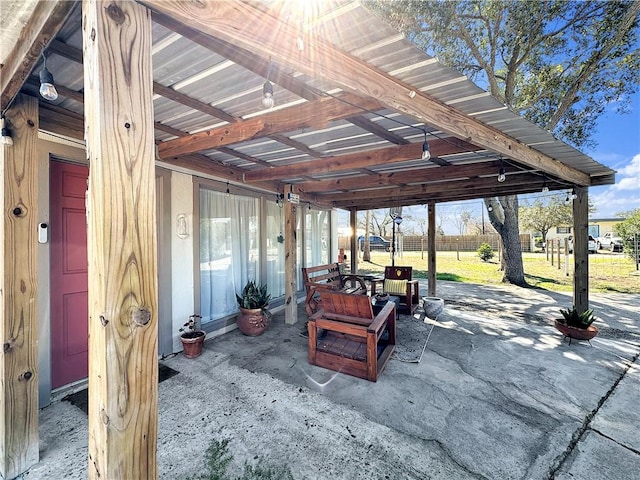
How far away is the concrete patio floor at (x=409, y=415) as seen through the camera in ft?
5.71

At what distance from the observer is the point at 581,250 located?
412 cm

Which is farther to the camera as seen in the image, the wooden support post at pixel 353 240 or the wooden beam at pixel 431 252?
the wooden support post at pixel 353 240

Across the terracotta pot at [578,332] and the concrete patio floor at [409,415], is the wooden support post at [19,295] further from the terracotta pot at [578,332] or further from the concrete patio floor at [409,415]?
the terracotta pot at [578,332]

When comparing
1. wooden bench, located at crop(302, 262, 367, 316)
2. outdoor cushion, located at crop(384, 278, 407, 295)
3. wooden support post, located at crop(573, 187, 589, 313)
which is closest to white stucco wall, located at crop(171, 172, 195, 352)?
wooden bench, located at crop(302, 262, 367, 316)

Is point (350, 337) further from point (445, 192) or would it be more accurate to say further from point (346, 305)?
point (445, 192)

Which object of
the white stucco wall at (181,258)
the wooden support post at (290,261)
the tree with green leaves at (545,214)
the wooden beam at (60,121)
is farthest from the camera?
the tree with green leaves at (545,214)

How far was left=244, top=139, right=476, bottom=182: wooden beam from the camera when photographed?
275 centimetres

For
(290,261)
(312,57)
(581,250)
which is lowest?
(290,261)

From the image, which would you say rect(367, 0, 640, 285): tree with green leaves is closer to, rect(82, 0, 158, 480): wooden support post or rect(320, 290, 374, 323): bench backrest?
rect(320, 290, 374, 323): bench backrest

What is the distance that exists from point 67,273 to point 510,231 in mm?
9089

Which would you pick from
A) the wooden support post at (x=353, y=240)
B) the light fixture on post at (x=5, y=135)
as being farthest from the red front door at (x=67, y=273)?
the wooden support post at (x=353, y=240)

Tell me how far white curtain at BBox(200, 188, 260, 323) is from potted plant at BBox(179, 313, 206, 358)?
311mm

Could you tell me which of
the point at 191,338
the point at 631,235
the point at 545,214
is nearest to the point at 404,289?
the point at 191,338

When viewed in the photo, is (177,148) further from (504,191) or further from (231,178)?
(504,191)
